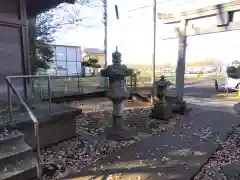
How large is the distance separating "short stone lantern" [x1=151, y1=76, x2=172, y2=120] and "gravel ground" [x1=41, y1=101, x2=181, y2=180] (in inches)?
10.1

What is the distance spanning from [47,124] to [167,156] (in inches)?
89.4

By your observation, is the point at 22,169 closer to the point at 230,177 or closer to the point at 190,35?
the point at 230,177

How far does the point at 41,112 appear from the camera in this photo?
3795 millimetres

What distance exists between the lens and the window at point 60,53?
16547 millimetres

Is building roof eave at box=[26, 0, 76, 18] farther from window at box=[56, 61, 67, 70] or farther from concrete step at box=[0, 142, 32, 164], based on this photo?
window at box=[56, 61, 67, 70]

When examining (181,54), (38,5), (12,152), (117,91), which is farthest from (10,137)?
(181,54)

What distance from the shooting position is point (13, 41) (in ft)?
13.9

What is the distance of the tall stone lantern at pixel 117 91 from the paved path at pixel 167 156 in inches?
21.5

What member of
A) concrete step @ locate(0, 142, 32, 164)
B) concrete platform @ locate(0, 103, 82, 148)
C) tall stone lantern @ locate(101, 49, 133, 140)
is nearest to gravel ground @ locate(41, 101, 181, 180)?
concrete platform @ locate(0, 103, 82, 148)

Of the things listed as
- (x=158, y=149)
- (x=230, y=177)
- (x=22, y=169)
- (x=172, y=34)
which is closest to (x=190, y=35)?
(x=172, y=34)

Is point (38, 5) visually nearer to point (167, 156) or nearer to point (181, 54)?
point (167, 156)

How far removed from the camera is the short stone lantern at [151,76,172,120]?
631cm

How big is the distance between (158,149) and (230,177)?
1.35m

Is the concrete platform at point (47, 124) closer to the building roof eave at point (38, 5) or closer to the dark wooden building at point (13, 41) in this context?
the dark wooden building at point (13, 41)
